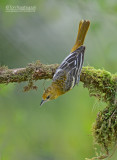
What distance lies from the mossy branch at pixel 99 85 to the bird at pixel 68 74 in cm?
15

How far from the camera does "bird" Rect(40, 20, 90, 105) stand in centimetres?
291

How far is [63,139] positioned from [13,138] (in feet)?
2.93

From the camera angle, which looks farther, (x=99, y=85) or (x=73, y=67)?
(x=73, y=67)

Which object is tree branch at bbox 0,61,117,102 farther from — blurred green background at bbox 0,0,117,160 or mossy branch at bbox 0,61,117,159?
blurred green background at bbox 0,0,117,160

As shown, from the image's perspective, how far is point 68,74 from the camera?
311cm

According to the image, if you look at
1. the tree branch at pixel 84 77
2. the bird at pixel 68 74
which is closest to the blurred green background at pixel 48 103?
the bird at pixel 68 74

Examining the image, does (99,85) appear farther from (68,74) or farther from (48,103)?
(48,103)

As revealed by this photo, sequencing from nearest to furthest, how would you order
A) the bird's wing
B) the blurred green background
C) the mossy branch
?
the mossy branch
the bird's wing
the blurred green background

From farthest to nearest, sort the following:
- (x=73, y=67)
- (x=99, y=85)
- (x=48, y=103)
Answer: (x=48, y=103) → (x=73, y=67) → (x=99, y=85)

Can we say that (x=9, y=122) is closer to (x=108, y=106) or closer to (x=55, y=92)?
(x=55, y=92)

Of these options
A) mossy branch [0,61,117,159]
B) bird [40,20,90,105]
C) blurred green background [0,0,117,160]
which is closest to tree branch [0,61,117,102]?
mossy branch [0,61,117,159]

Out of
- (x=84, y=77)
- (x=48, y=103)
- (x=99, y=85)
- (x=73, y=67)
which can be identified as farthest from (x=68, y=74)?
(x=48, y=103)

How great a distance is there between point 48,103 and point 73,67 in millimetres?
1337

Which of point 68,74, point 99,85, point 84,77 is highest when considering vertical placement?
point 68,74
